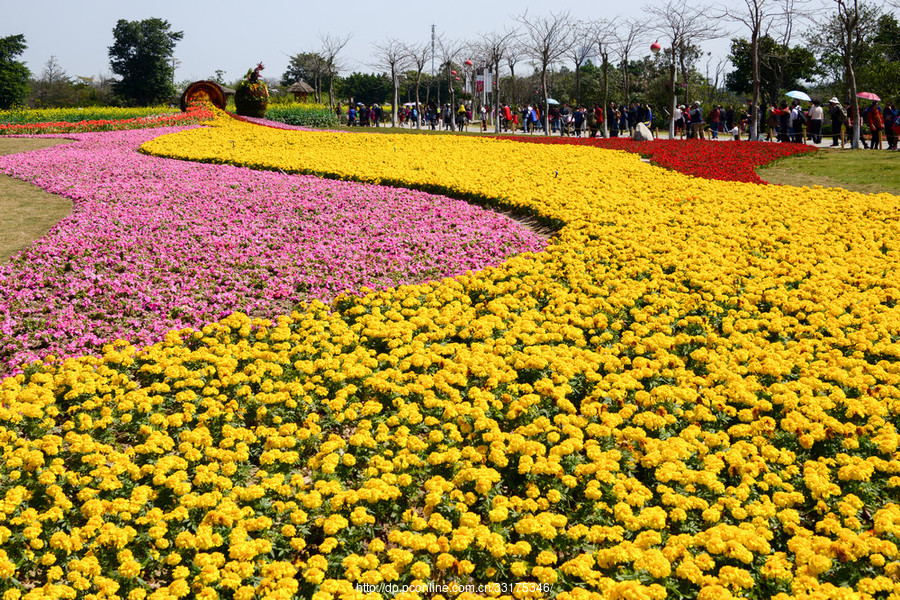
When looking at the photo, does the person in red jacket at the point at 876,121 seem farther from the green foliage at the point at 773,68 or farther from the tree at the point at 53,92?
the tree at the point at 53,92

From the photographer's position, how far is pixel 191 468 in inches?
190

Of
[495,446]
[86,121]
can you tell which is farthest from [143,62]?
[495,446]

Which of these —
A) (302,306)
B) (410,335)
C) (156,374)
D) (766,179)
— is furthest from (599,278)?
(766,179)

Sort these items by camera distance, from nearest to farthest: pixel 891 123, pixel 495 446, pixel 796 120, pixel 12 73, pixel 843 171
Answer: pixel 495 446
pixel 843 171
pixel 891 123
pixel 796 120
pixel 12 73

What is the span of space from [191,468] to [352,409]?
1237 mm

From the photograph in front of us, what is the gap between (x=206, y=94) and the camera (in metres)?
36.2

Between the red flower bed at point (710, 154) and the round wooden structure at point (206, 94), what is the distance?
20113mm

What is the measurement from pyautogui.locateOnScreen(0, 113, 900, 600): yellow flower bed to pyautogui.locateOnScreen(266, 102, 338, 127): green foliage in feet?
104

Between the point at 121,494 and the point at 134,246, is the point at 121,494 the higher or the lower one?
the lower one

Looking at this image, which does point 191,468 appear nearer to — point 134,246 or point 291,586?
point 291,586

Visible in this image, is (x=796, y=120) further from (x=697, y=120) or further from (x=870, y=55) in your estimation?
(x=870, y=55)

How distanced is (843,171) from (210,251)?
14.5 metres

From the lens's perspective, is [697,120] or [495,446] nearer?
[495,446]

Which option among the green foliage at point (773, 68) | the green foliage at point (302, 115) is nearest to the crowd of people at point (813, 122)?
the green foliage at point (773, 68)
